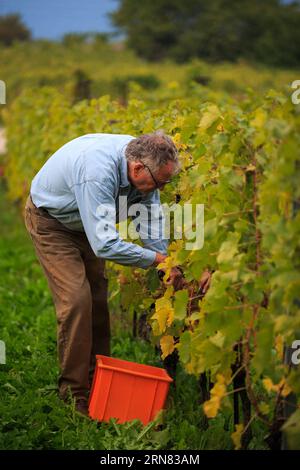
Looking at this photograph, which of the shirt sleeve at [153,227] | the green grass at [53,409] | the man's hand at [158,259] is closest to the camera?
the green grass at [53,409]

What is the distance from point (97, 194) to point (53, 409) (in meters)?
1.19

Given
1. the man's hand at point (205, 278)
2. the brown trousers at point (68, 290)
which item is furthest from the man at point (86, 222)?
the man's hand at point (205, 278)

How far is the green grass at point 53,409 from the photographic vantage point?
3896mm

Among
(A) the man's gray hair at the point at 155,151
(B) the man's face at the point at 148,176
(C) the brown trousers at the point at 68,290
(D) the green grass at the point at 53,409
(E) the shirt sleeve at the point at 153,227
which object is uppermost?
(A) the man's gray hair at the point at 155,151

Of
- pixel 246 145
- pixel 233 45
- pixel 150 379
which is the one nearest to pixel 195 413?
pixel 150 379

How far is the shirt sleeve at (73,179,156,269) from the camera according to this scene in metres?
4.01

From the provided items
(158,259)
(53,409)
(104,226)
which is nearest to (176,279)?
(158,259)

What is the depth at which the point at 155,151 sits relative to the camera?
404 cm

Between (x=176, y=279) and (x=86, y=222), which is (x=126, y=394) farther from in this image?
(x=86, y=222)

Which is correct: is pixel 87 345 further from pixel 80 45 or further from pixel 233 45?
pixel 80 45

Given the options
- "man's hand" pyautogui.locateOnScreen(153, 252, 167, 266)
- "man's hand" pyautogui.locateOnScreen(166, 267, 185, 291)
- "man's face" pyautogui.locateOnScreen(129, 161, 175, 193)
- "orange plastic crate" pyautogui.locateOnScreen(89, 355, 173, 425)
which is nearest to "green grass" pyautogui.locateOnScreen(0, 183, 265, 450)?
"orange plastic crate" pyautogui.locateOnScreen(89, 355, 173, 425)

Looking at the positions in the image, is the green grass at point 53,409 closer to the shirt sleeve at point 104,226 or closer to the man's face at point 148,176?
the shirt sleeve at point 104,226

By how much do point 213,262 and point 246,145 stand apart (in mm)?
573

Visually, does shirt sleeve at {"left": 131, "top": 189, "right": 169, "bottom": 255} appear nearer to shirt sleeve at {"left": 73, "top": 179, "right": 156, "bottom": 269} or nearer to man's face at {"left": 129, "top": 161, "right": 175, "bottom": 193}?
man's face at {"left": 129, "top": 161, "right": 175, "bottom": 193}
